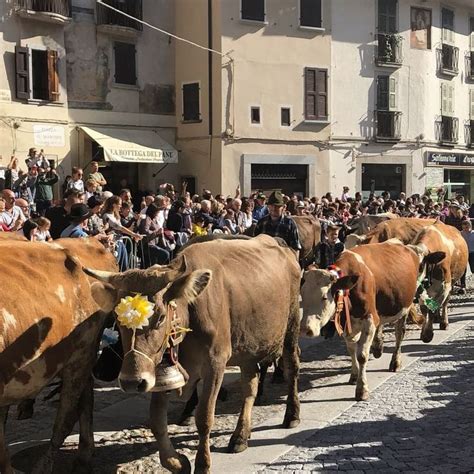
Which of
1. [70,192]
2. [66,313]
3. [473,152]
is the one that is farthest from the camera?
[473,152]

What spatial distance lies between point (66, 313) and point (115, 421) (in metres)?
2.10

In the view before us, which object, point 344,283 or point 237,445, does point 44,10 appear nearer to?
point 344,283

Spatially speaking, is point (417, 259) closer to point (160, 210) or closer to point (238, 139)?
point (160, 210)

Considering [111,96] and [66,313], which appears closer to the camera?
[66,313]

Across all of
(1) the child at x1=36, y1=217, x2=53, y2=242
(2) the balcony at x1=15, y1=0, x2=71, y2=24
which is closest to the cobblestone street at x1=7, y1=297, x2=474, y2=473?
(1) the child at x1=36, y1=217, x2=53, y2=242

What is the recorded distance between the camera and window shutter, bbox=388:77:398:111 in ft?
96.6

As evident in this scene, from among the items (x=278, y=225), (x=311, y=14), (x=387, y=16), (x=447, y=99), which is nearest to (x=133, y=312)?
(x=278, y=225)

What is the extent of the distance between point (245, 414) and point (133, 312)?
6.70 ft

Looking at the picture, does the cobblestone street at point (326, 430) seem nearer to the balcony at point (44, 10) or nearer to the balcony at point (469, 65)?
the balcony at point (44, 10)

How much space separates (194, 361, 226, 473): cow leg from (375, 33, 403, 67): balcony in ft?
83.1

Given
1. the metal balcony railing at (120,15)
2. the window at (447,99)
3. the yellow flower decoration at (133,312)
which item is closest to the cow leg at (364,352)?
the yellow flower decoration at (133,312)

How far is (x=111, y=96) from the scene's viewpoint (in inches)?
970

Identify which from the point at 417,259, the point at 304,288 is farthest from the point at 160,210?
the point at 304,288

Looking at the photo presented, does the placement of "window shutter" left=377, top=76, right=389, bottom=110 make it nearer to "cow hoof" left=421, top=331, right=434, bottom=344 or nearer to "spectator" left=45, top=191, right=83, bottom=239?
"cow hoof" left=421, top=331, right=434, bottom=344
